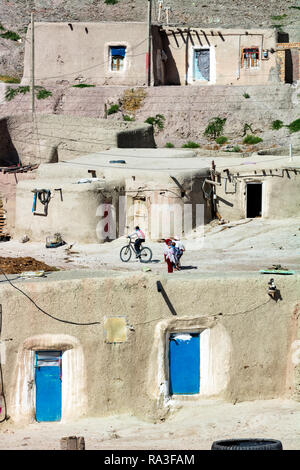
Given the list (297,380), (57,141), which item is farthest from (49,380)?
(57,141)

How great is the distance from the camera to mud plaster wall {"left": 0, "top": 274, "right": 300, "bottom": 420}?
25.7 m

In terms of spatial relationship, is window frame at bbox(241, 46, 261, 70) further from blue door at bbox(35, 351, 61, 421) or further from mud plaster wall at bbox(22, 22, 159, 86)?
blue door at bbox(35, 351, 61, 421)

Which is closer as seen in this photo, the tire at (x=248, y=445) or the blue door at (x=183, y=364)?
the tire at (x=248, y=445)

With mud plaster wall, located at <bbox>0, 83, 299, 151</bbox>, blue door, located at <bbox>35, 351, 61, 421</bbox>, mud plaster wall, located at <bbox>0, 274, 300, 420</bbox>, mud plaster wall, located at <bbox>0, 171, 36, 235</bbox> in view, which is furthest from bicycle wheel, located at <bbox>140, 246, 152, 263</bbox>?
mud plaster wall, located at <bbox>0, 83, 299, 151</bbox>

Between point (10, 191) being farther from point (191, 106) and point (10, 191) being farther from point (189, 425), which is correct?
point (189, 425)

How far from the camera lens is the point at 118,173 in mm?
37312

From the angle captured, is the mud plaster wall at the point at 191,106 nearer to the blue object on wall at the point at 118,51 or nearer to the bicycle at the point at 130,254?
the blue object on wall at the point at 118,51

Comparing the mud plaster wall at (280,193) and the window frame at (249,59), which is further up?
the window frame at (249,59)

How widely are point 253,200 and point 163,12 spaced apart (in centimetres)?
2613

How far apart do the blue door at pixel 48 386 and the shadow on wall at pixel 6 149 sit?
1859 cm

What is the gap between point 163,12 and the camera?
62.0 meters

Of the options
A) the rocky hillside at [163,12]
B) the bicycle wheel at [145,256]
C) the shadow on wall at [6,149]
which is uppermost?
the rocky hillside at [163,12]

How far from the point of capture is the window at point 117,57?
169ft

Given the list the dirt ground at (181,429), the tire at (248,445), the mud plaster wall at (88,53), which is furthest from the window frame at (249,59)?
the tire at (248,445)
